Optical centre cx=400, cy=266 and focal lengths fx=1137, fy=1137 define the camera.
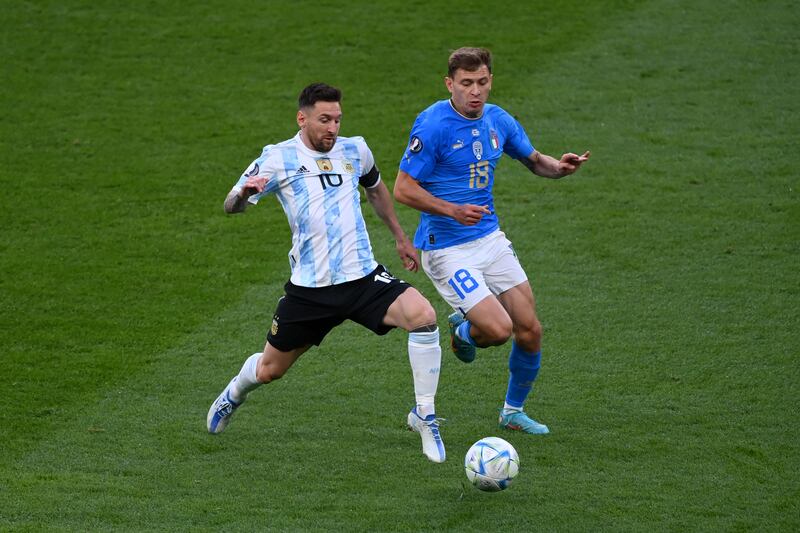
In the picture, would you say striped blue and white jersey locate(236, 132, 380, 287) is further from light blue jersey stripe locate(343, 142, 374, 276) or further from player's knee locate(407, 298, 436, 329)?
player's knee locate(407, 298, 436, 329)

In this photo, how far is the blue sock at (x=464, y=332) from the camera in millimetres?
7543

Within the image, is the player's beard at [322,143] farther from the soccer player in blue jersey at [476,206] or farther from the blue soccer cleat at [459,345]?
the blue soccer cleat at [459,345]

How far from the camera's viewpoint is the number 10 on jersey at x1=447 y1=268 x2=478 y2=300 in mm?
7105

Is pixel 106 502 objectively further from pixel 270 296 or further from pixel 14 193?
pixel 14 193

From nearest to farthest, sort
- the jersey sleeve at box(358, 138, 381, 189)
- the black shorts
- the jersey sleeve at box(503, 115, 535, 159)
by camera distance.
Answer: the black shorts, the jersey sleeve at box(358, 138, 381, 189), the jersey sleeve at box(503, 115, 535, 159)

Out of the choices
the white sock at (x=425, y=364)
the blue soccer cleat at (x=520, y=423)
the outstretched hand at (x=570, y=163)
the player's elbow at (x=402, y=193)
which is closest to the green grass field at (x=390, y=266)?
the blue soccer cleat at (x=520, y=423)

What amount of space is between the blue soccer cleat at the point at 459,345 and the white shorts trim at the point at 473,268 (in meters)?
0.47

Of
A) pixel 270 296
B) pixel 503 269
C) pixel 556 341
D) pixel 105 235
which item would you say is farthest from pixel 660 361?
pixel 105 235

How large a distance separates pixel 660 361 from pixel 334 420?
2457 millimetres

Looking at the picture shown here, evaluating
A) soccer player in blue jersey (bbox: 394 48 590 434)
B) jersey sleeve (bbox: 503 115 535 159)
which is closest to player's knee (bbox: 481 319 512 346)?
soccer player in blue jersey (bbox: 394 48 590 434)

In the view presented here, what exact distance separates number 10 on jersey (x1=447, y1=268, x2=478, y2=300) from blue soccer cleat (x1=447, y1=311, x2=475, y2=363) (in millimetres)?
562

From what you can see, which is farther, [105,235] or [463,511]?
[105,235]

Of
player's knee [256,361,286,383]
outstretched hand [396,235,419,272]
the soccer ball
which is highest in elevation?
outstretched hand [396,235,419,272]

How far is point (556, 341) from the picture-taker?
8.65 m
